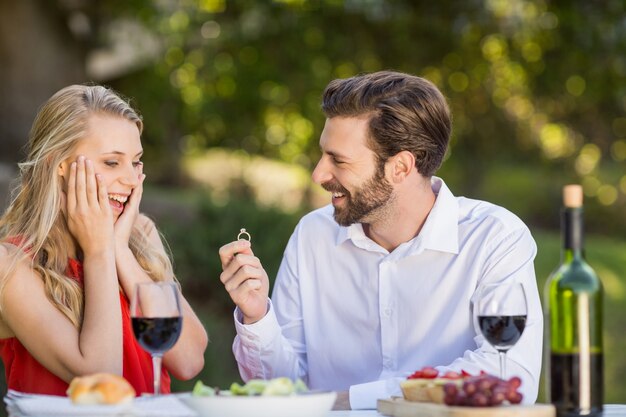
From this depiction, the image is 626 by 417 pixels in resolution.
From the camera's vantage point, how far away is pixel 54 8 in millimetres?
9227

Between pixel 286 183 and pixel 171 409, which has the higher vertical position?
pixel 286 183

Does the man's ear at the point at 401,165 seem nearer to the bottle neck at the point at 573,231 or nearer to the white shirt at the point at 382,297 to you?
the white shirt at the point at 382,297

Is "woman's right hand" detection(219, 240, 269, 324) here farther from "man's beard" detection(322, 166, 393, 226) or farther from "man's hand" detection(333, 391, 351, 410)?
"man's beard" detection(322, 166, 393, 226)

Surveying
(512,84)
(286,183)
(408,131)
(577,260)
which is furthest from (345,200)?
(286,183)

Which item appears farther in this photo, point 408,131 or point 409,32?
point 409,32

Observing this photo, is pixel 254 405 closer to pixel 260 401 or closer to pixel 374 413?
pixel 260 401

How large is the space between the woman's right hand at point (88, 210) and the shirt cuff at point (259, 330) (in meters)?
0.45

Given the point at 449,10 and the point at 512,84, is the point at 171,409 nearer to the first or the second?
the point at 449,10

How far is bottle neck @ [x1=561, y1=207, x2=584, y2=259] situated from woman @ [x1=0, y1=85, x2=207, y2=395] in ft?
4.41

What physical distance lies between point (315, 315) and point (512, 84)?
9.26 m

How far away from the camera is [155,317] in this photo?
242 cm

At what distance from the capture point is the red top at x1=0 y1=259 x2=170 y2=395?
3100mm

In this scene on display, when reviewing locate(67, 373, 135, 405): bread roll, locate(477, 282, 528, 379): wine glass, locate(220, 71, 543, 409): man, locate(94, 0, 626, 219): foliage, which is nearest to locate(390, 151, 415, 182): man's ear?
locate(220, 71, 543, 409): man

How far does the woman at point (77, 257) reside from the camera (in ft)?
9.82
